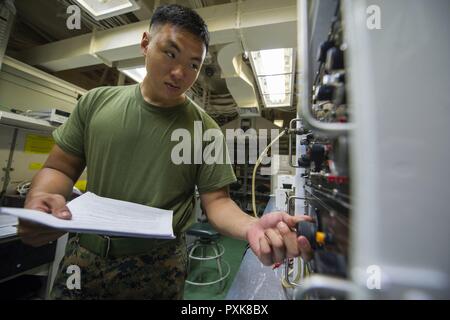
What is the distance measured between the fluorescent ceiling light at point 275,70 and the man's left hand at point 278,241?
1634 mm

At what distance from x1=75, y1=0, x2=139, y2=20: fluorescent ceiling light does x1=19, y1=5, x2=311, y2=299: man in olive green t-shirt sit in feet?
2.49

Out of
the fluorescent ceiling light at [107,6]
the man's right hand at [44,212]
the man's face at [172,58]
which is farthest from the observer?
the fluorescent ceiling light at [107,6]

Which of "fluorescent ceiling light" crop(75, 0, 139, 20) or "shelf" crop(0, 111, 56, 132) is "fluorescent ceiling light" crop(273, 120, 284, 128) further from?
"shelf" crop(0, 111, 56, 132)

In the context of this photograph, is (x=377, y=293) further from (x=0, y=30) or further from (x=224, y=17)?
(x=0, y=30)

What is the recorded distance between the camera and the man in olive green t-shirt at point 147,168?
0.63 m

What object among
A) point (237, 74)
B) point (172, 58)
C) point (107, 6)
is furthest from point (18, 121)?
point (237, 74)

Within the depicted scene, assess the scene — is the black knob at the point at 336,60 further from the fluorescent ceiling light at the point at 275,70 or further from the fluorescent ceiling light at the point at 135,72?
the fluorescent ceiling light at the point at 135,72

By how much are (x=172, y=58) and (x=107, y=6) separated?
109cm

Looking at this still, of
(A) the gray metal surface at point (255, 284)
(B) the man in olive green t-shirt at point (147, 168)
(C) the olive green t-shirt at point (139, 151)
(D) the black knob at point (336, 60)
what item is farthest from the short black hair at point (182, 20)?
(A) the gray metal surface at point (255, 284)

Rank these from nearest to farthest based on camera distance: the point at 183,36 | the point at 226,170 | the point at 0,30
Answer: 1. the point at 183,36
2. the point at 226,170
3. the point at 0,30

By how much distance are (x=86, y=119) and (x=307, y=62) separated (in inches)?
31.0
